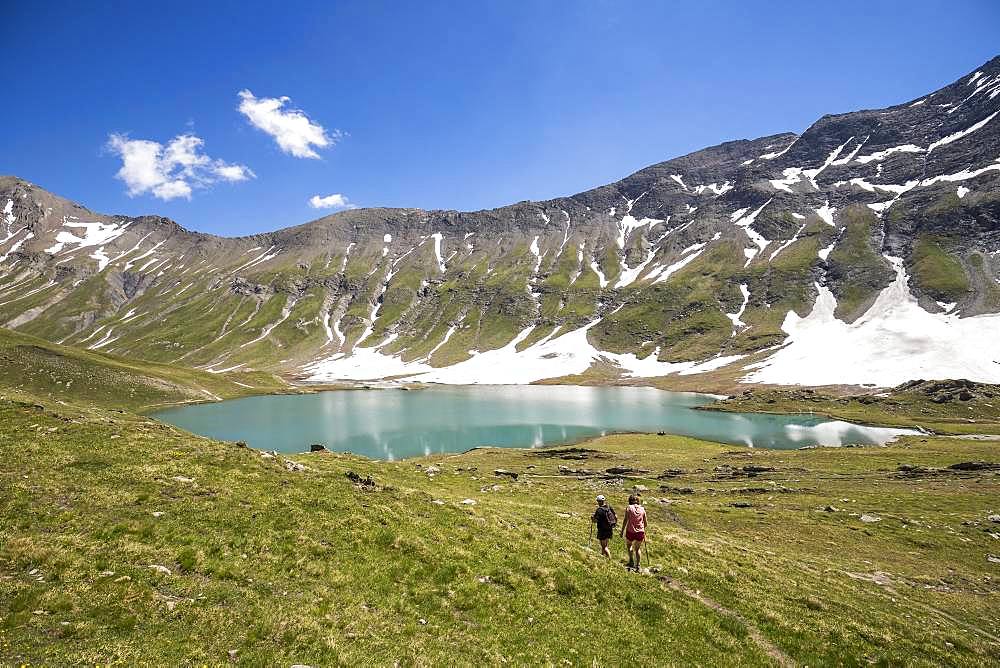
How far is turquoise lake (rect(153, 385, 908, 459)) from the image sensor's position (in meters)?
81.2

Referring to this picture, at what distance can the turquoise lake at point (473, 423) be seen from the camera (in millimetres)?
81250

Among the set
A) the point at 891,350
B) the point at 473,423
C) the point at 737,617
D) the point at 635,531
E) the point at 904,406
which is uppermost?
the point at 635,531

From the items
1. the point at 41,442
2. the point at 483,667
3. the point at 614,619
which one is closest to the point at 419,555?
the point at 483,667

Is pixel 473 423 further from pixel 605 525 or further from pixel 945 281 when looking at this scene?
pixel 945 281

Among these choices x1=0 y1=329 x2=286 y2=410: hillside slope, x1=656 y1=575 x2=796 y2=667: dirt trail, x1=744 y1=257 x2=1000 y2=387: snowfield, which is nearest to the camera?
x1=656 y1=575 x2=796 y2=667: dirt trail

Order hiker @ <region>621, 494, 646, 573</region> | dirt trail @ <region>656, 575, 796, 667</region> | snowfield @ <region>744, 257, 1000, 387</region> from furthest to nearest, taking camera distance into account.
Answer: snowfield @ <region>744, 257, 1000, 387</region> < hiker @ <region>621, 494, 646, 573</region> < dirt trail @ <region>656, 575, 796, 667</region>

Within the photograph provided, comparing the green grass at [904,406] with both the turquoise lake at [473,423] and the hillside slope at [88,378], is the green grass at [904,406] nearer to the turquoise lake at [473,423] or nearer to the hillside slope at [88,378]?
the turquoise lake at [473,423]

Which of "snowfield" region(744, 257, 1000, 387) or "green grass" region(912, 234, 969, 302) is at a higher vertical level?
"green grass" region(912, 234, 969, 302)

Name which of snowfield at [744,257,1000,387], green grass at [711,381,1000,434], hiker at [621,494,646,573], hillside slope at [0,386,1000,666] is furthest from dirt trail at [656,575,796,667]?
snowfield at [744,257,1000,387]

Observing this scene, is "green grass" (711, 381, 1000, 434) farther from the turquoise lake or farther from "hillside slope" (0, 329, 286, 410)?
"hillside slope" (0, 329, 286, 410)

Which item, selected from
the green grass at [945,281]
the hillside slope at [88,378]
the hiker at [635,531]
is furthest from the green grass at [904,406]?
the hillside slope at [88,378]

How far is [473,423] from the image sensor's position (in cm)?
10225

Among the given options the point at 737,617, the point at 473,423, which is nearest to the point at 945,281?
the point at 473,423

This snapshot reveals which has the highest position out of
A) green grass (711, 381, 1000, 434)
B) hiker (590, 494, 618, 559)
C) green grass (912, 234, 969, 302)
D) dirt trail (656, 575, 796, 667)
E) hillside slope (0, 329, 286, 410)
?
green grass (912, 234, 969, 302)
